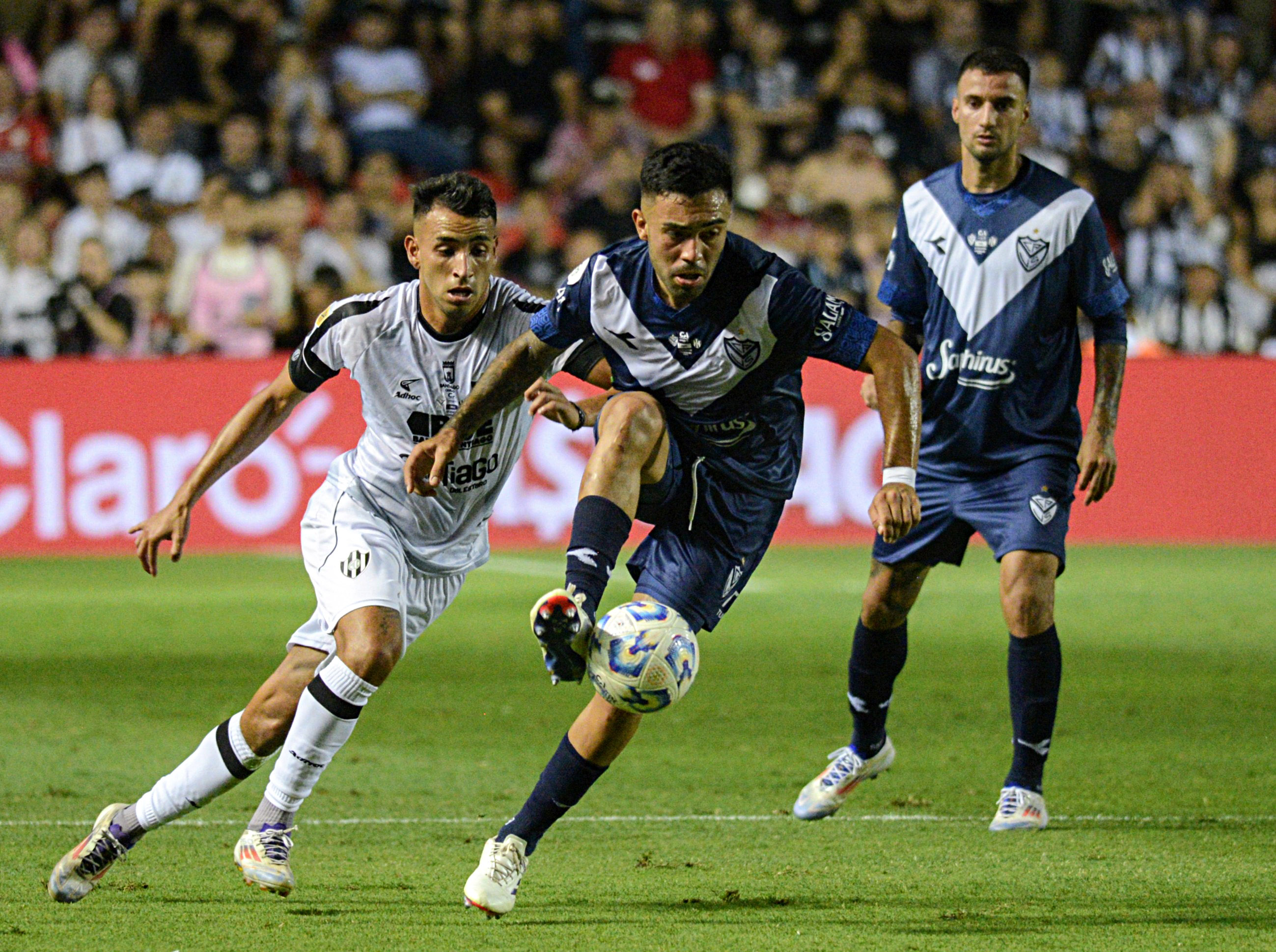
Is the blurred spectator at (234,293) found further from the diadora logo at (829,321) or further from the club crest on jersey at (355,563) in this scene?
the diadora logo at (829,321)

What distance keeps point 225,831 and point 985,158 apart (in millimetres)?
3420

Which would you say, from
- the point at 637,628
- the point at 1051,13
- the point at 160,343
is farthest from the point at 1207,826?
the point at 1051,13

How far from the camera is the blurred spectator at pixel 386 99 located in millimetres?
16172

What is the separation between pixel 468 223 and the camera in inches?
199

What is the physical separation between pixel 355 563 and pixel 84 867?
1.10 m

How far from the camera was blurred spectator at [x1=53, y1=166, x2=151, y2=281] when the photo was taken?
1479 cm

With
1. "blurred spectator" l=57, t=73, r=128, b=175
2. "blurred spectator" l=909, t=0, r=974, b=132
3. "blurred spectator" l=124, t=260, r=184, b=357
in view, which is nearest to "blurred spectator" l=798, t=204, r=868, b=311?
"blurred spectator" l=909, t=0, r=974, b=132

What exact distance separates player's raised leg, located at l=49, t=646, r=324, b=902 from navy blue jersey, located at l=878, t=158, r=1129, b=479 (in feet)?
8.05

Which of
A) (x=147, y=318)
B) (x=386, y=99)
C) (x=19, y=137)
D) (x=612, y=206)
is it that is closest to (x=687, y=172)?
(x=147, y=318)

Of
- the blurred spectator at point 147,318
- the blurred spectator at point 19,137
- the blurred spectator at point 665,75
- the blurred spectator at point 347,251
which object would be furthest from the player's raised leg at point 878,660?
the blurred spectator at point 19,137

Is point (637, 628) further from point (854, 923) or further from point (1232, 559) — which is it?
point (1232, 559)

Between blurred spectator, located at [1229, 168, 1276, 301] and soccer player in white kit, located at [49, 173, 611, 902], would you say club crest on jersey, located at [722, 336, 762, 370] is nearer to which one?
soccer player in white kit, located at [49, 173, 611, 902]

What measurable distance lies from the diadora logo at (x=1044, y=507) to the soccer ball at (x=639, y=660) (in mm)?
1712

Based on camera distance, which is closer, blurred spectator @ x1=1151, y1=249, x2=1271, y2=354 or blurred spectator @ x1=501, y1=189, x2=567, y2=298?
blurred spectator @ x1=1151, y1=249, x2=1271, y2=354
